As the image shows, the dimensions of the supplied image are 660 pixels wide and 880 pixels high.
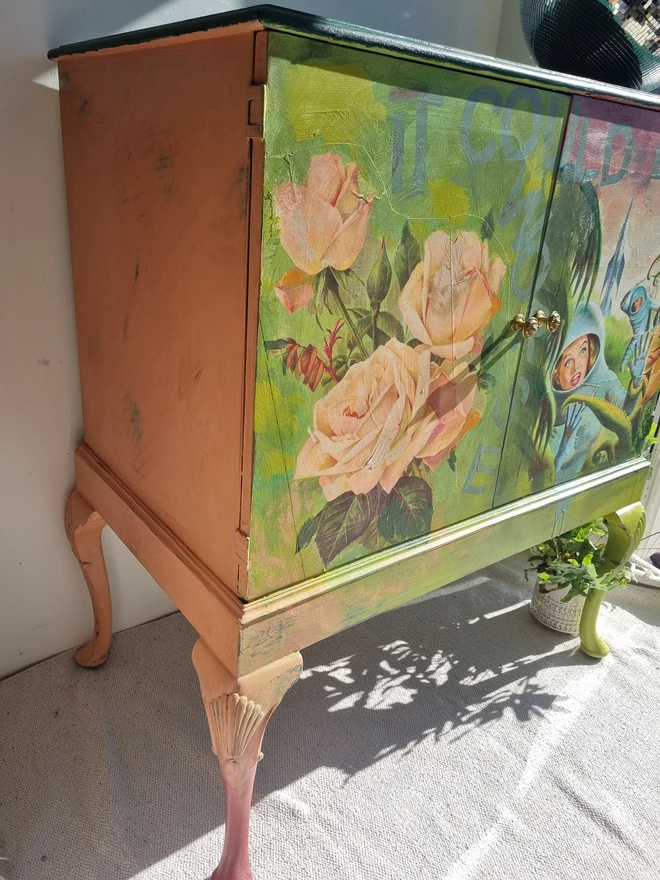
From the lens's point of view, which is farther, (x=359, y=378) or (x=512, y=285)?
(x=512, y=285)

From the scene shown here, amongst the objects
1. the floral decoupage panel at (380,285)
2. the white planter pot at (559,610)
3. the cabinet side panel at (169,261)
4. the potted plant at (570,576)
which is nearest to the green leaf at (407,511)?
the floral decoupage panel at (380,285)

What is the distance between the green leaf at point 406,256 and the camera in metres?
0.77

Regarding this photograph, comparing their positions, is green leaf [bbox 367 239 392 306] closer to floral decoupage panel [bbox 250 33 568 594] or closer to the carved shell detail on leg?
floral decoupage panel [bbox 250 33 568 594]

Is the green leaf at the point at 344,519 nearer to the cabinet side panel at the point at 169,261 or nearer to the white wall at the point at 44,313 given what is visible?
the cabinet side panel at the point at 169,261

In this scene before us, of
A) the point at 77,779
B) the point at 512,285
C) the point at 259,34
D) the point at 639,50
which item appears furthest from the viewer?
the point at 77,779

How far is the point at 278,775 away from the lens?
119cm

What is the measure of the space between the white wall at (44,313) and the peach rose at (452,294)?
0.63 m

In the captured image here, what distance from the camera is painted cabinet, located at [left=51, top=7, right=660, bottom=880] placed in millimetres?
680

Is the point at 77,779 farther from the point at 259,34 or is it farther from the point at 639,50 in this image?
the point at 639,50

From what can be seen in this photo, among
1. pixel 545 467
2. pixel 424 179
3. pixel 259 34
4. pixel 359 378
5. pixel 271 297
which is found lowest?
pixel 545 467

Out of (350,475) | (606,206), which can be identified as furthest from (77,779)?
(606,206)

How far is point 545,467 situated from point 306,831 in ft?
2.26

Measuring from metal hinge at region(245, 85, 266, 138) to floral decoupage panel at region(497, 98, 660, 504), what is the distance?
45 centimetres

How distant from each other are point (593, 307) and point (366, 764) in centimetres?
85
